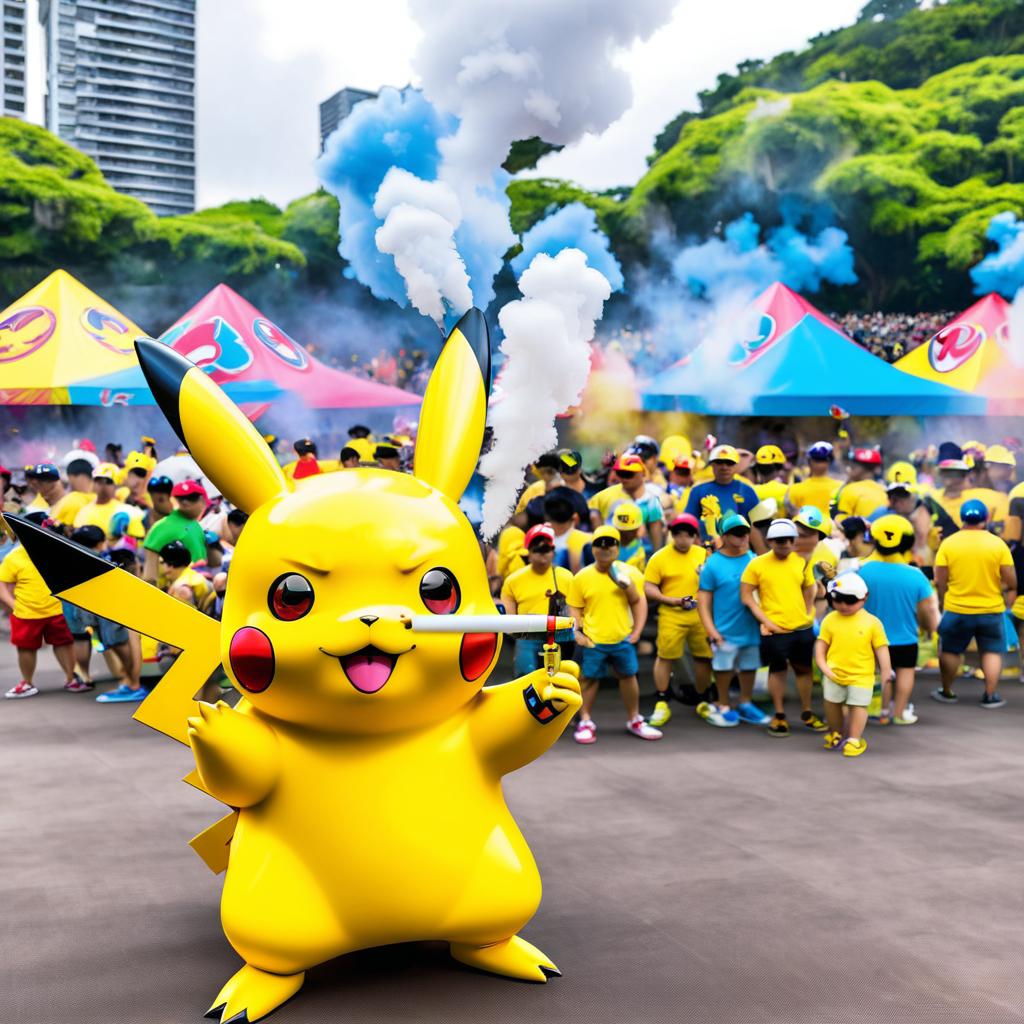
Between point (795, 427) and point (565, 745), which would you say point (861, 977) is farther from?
point (795, 427)

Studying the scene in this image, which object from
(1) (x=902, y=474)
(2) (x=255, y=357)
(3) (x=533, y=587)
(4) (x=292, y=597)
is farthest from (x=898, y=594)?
(2) (x=255, y=357)

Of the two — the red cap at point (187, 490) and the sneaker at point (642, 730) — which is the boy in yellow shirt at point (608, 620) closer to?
the sneaker at point (642, 730)

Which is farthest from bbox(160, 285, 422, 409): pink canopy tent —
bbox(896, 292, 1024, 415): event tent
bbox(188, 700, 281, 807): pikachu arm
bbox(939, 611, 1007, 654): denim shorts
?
bbox(188, 700, 281, 807): pikachu arm

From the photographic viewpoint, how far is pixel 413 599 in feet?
12.5

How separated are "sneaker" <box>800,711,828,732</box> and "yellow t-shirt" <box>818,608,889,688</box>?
0.69 metres

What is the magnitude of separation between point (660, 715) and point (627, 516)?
1.32m

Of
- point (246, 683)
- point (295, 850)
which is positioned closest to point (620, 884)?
point (295, 850)

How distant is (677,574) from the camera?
7.96 metres

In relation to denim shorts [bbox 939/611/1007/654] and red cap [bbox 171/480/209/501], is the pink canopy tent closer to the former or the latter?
red cap [bbox 171/480/209/501]

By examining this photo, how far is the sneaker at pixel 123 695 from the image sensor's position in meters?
8.39

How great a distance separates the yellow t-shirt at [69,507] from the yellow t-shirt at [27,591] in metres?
1.18

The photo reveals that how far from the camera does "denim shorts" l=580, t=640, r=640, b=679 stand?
24.5 ft

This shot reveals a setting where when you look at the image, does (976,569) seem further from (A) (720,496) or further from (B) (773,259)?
(B) (773,259)

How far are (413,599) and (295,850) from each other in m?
0.91
